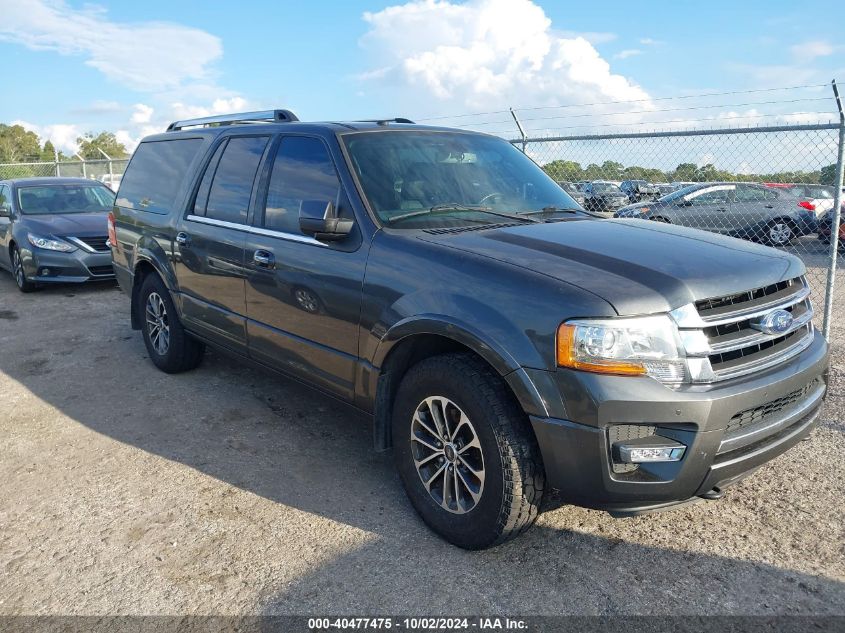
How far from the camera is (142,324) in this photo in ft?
18.9

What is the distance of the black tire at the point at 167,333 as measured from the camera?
5.29 meters

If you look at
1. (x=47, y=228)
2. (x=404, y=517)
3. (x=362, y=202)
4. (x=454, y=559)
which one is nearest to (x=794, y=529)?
(x=454, y=559)

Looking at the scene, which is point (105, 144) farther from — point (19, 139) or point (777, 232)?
point (777, 232)

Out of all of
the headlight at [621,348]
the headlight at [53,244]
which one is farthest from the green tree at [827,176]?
the headlight at [53,244]

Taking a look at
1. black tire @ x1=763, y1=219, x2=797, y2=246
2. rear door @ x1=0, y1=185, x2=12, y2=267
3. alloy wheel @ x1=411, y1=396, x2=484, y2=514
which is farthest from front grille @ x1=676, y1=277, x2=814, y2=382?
rear door @ x1=0, y1=185, x2=12, y2=267

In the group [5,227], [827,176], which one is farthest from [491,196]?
[5,227]

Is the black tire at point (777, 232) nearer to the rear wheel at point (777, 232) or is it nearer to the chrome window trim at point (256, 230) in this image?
the rear wheel at point (777, 232)

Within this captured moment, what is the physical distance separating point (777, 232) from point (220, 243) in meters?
10.2

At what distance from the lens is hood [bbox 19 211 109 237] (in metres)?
8.99

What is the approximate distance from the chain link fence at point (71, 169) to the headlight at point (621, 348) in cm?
2071

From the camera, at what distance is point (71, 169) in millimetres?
23281

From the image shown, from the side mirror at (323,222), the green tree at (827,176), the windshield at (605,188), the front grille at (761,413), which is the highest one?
the green tree at (827,176)

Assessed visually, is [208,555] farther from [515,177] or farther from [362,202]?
[515,177]

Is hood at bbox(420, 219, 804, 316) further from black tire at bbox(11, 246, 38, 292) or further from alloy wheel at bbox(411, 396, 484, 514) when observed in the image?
black tire at bbox(11, 246, 38, 292)
